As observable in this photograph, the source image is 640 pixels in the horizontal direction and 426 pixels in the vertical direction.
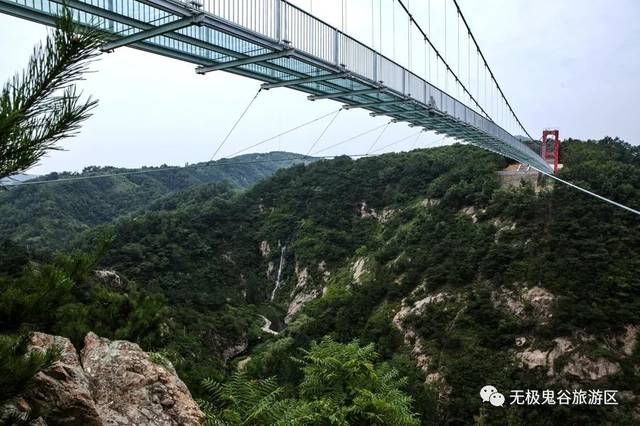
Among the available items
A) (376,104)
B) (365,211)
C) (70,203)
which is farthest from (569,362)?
(70,203)

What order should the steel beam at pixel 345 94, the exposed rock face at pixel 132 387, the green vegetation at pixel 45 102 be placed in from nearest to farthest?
the green vegetation at pixel 45 102
the exposed rock face at pixel 132 387
the steel beam at pixel 345 94

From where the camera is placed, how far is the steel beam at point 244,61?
5707mm

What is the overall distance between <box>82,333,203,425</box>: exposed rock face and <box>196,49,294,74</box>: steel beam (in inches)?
137

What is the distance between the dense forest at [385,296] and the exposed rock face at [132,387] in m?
0.28

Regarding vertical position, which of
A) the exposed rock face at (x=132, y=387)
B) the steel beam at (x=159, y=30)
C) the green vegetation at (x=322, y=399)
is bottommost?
the green vegetation at (x=322, y=399)

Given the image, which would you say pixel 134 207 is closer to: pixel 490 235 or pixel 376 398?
pixel 490 235

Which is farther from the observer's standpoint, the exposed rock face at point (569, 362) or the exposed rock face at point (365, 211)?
the exposed rock face at point (365, 211)

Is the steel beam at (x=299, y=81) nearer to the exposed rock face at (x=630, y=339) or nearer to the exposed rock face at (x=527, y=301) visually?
the exposed rock face at (x=527, y=301)

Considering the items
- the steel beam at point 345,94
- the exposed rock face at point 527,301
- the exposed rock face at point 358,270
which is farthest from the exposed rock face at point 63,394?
the exposed rock face at point 358,270

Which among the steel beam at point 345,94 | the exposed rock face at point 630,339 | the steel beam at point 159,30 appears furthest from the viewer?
the exposed rock face at point 630,339

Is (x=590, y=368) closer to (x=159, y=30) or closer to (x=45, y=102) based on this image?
(x=159, y=30)

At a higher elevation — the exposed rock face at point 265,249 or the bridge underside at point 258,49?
the bridge underside at point 258,49

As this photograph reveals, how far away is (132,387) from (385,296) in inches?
740

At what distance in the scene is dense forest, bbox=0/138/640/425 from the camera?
17.6ft
